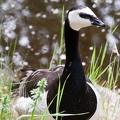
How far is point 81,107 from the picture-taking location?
9.61 ft

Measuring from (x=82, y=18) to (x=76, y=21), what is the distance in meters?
0.07

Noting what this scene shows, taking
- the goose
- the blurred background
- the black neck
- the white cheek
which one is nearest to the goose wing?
the goose

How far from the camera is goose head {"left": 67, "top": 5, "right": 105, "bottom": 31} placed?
2.61m

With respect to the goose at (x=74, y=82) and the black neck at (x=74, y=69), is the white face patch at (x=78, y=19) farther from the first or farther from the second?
the black neck at (x=74, y=69)

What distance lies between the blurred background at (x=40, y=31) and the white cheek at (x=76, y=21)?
2678 millimetres

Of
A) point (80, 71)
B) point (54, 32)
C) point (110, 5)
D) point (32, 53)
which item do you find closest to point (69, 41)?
point (80, 71)

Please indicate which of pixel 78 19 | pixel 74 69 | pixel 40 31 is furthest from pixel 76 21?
pixel 40 31

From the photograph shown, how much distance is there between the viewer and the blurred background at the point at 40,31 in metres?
5.84

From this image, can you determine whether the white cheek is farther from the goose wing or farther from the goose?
the goose wing

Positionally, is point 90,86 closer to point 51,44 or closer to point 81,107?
point 81,107

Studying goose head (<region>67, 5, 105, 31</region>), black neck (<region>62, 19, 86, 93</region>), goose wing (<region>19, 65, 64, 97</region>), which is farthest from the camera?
goose wing (<region>19, 65, 64, 97</region>)

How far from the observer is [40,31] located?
647 cm

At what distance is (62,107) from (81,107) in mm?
164

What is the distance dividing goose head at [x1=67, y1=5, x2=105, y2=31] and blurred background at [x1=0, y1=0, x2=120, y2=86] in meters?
2.70
